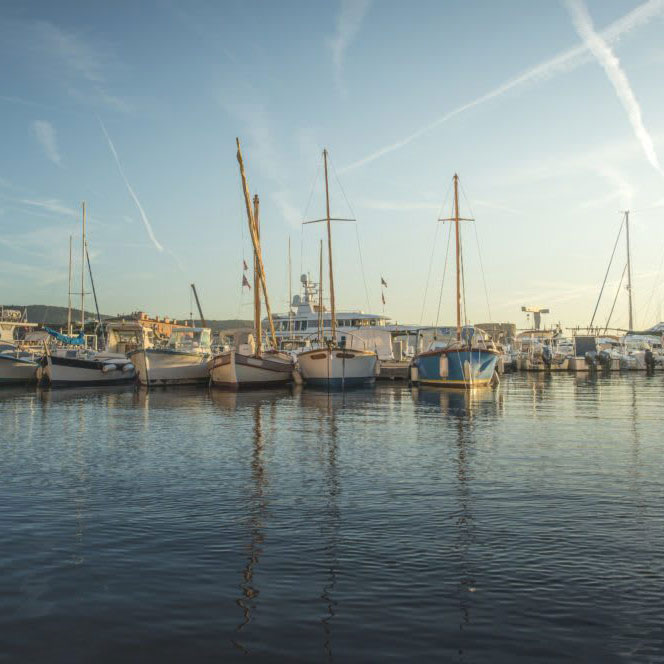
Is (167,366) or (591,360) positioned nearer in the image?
(167,366)

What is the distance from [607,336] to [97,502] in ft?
365

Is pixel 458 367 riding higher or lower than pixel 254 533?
higher

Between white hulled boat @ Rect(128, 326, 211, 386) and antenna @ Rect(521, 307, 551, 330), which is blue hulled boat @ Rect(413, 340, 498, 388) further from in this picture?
antenna @ Rect(521, 307, 551, 330)

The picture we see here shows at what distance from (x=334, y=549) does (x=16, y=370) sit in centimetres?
5496

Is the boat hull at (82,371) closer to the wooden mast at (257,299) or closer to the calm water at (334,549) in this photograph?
the wooden mast at (257,299)

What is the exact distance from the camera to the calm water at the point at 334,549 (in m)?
6.68

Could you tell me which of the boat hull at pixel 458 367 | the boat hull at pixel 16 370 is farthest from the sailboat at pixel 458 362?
the boat hull at pixel 16 370

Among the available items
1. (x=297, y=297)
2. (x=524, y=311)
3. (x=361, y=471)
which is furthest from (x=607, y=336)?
(x=361, y=471)

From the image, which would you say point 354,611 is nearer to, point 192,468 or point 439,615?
point 439,615

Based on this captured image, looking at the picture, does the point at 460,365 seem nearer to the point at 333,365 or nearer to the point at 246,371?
the point at 333,365

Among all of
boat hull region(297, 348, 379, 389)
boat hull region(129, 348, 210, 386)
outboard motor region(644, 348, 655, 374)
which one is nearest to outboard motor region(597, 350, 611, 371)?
outboard motor region(644, 348, 655, 374)

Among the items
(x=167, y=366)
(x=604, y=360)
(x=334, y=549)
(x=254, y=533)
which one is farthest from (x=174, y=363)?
(x=604, y=360)

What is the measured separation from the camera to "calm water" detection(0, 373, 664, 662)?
6676mm

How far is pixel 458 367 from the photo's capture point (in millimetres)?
45094
